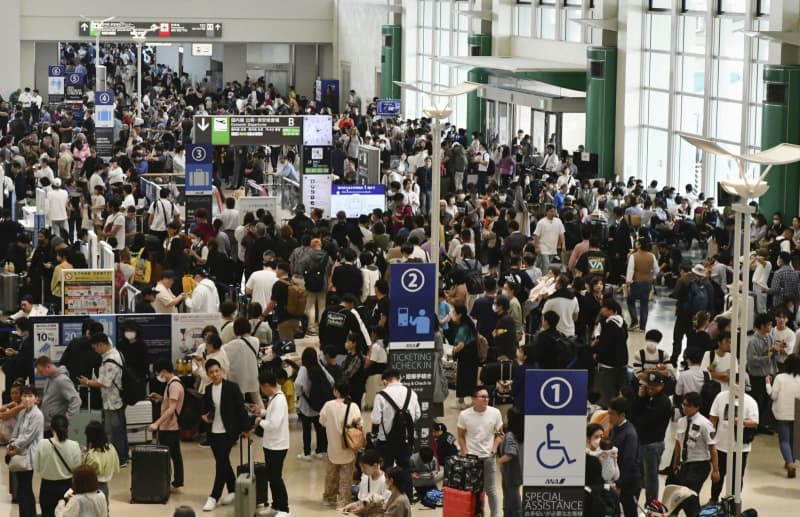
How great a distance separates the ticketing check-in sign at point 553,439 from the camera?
32.3ft

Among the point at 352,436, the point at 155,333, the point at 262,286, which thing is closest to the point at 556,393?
the point at 352,436

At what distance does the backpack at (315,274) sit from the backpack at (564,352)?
454 centimetres

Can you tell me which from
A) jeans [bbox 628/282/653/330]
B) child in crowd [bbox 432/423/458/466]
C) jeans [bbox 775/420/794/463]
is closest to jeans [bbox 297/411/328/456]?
child in crowd [bbox 432/423/458/466]

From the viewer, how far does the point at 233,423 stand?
12539 mm

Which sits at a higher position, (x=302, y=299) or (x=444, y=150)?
(x=444, y=150)

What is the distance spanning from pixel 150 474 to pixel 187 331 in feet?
7.17

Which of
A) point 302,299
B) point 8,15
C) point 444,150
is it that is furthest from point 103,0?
point 302,299

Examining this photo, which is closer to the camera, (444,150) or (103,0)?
(444,150)

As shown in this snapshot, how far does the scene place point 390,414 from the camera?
1229 centimetres

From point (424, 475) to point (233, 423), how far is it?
1871mm

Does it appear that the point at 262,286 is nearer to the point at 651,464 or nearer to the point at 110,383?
the point at 110,383

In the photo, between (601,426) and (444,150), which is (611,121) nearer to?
(444,150)

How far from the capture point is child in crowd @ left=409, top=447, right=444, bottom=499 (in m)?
13.1

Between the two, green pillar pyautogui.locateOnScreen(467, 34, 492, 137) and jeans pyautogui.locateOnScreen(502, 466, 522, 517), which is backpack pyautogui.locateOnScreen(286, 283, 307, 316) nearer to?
jeans pyautogui.locateOnScreen(502, 466, 522, 517)
